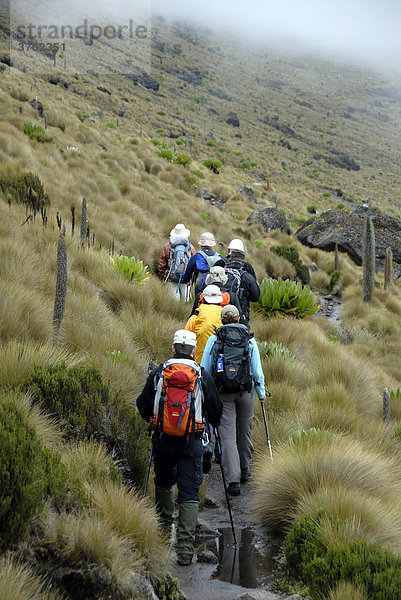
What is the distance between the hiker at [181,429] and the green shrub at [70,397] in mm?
762

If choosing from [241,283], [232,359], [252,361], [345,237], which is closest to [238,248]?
[241,283]

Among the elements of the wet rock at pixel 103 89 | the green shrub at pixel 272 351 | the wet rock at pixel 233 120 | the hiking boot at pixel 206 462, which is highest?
the hiking boot at pixel 206 462

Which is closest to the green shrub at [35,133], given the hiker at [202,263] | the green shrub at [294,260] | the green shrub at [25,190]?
the green shrub at [25,190]

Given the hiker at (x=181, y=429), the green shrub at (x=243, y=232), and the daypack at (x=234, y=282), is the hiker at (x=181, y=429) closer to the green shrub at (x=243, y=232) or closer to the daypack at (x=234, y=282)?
the daypack at (x=234, y=282)

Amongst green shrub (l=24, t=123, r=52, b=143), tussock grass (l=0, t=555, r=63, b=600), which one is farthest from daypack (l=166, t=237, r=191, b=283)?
green shrub (l=24, t=123, r=52, b=143)

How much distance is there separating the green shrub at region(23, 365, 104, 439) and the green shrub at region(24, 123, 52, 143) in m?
15.1

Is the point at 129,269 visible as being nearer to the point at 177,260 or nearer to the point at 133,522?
the point at 177,260

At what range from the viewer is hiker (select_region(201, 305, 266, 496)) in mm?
5500

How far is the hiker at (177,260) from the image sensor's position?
31.4 feet

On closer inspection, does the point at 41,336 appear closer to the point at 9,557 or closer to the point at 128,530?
the point at 128,530

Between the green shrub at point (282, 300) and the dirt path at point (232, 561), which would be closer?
the dirt path at point (232, 561)

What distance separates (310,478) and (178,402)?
1.55m

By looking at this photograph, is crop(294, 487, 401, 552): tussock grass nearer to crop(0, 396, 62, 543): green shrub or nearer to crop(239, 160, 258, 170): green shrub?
crop(0, 396, 62, 543): green shrub

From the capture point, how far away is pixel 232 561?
4477mm
